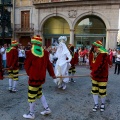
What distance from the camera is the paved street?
16.6ft

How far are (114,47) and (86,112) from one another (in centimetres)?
1781

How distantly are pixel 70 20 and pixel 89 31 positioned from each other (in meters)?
2.74

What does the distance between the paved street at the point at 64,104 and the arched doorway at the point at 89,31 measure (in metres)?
16.8

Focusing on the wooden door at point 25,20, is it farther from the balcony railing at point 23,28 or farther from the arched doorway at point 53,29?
the arched doorway at point 53,29

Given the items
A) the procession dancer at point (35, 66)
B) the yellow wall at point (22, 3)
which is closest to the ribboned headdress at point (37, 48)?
the procession dancer at point (35, 66)

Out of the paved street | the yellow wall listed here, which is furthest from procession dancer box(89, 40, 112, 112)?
the yellow wall

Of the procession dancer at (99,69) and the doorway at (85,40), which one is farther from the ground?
the doorway at (85,40)

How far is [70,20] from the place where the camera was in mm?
23844

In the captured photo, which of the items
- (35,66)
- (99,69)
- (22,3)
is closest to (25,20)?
(22,3)

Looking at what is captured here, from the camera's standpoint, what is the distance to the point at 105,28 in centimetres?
2375

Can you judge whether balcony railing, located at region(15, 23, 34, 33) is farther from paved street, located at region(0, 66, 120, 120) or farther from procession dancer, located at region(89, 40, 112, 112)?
procession dancer, located at region(89, 40, 112, 112)

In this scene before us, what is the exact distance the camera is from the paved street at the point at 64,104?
16.6ft

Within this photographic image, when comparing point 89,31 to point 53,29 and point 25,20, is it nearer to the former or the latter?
point 53,29

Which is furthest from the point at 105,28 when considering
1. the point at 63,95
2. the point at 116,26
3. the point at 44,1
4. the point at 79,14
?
the point at 63,95
